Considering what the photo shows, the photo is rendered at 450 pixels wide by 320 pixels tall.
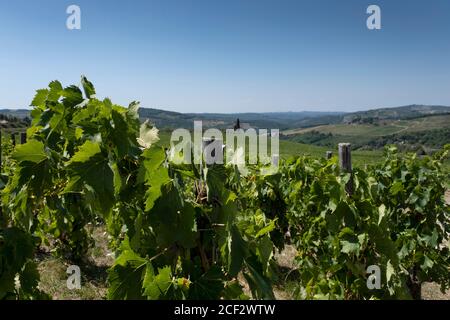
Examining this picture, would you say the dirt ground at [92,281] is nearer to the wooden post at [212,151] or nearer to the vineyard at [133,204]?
the vineyard at [133,204]

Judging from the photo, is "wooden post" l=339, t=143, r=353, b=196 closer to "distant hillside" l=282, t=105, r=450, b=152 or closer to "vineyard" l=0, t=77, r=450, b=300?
"vineyard" l=0, t=77, r=450, b=300

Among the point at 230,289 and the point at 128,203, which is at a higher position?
the point at 128,203

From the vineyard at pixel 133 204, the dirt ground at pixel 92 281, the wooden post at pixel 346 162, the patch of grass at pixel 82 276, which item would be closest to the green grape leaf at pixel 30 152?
the vineyard at pixel 133 204

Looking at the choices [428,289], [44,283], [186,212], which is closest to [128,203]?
[186,212]

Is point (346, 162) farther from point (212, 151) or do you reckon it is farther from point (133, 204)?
point (133, 204)

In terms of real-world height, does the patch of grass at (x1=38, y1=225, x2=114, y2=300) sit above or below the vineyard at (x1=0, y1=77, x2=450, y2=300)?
below

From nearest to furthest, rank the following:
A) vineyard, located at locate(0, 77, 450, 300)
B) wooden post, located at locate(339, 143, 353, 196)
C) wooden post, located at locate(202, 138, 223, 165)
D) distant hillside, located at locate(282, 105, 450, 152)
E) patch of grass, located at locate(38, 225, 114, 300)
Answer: vineyard, located at locate(0, 77, 450, 300), wooden post, located at locate(202, 138, 223, 165), wooden post, located at locate(339, 143, 353, 196), patch of grass, located at locate(38, 225, 114, 300), distant hillside, located at locate(282, 105, 450, 152)

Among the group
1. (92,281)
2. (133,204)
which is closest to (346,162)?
(133,204)

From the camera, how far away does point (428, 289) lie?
6000 mm

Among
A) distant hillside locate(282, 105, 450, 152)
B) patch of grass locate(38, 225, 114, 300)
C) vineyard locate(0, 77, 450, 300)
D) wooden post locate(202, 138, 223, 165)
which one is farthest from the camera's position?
distant hillside locate(282, 105, 450, 152)

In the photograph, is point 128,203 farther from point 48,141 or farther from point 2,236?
point 2,236

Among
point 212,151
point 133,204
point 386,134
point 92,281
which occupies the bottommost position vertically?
point 92,281

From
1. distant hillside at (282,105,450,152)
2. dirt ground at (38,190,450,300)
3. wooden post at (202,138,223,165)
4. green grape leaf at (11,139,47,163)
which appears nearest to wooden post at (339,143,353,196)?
wooden post at (202,138,223,165)
